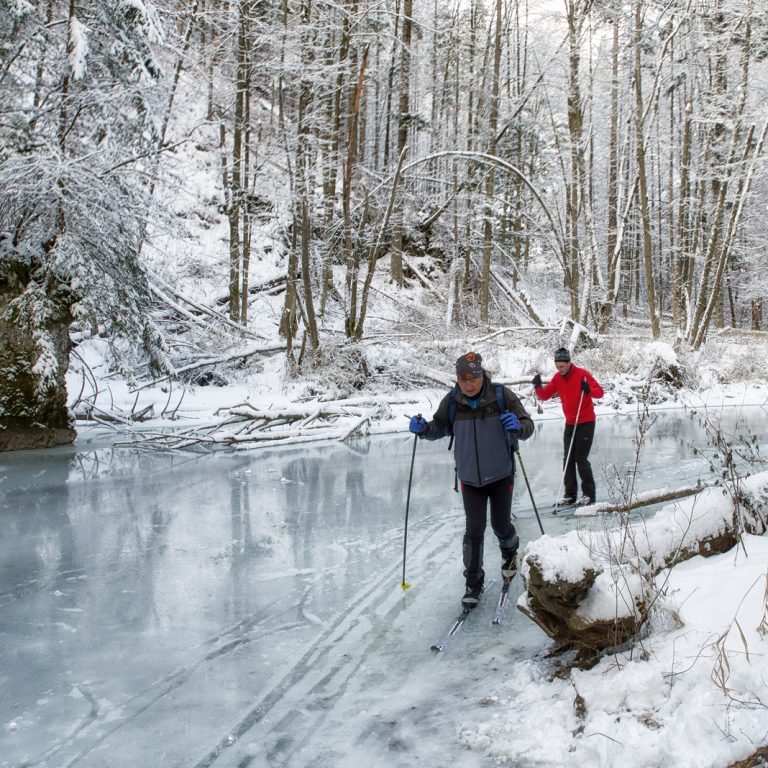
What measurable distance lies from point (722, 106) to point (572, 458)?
18351 millimetres

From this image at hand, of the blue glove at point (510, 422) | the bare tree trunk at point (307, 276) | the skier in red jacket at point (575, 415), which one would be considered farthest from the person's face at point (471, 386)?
the bare tree trunk at point (307, 276)

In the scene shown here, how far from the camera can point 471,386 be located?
4.94m

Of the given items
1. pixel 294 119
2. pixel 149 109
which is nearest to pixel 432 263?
pixel 294 119

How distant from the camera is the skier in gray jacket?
4.91 metres

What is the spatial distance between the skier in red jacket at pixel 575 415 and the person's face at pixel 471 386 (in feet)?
9.25

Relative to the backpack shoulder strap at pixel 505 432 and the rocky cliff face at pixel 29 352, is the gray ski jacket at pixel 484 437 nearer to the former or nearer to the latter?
the backpack shoulder strap at pixel 505 432

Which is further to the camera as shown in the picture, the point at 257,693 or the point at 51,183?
the point at 51,183

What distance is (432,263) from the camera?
92.8 ft

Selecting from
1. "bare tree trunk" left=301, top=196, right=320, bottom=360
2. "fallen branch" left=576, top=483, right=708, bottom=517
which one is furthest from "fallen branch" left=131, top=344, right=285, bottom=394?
"fallen branch" left=576, top=483, right=708, bottom=517

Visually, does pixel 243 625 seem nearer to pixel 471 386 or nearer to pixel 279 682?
pixel 279 682

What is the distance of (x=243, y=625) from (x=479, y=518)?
1.89 meters

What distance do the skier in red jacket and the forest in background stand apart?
7.49 meters

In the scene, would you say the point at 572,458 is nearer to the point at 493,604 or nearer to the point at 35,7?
the point at 493,604

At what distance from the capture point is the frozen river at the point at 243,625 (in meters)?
3.32
